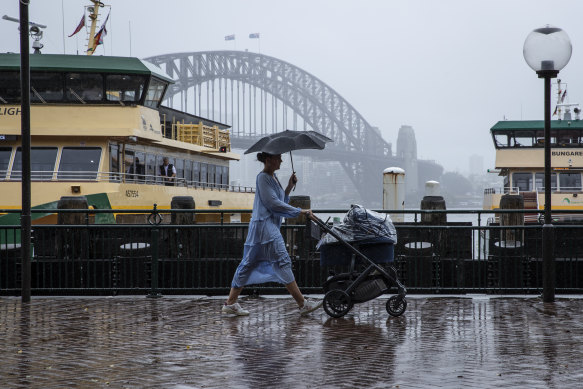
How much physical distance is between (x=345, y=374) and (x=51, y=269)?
577 cm

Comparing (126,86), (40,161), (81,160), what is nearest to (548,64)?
(81,160)

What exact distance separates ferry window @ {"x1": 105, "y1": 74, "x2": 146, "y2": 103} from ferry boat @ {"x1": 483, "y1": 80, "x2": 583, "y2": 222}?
1571 centimetres

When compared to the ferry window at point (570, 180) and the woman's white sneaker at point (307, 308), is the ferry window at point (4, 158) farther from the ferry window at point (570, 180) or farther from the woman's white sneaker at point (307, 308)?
the ferry window at point (570, 180)

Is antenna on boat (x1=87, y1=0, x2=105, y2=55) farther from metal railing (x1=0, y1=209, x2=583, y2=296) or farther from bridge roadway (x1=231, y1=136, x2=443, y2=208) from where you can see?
bridge roadway (x1=231, y1=136, x2=443, y2=208)

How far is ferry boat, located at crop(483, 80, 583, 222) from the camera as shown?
32031mm

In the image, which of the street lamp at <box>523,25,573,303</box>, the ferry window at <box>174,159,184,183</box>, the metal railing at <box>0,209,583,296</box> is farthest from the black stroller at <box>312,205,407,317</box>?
the ferry window at <box>174,159,184,183</box>

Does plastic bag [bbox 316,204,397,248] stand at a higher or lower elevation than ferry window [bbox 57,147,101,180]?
lower

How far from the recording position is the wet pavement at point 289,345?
211 inches

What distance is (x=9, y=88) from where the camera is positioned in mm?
21891

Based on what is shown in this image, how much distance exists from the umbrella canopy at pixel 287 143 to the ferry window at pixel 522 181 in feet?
86.1

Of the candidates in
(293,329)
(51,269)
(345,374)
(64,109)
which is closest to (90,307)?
(51,269)

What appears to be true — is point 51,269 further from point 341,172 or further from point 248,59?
point 248,59

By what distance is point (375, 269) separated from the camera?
813 cm

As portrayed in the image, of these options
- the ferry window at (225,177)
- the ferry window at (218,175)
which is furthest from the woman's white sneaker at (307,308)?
the ferry window at (225,177)
